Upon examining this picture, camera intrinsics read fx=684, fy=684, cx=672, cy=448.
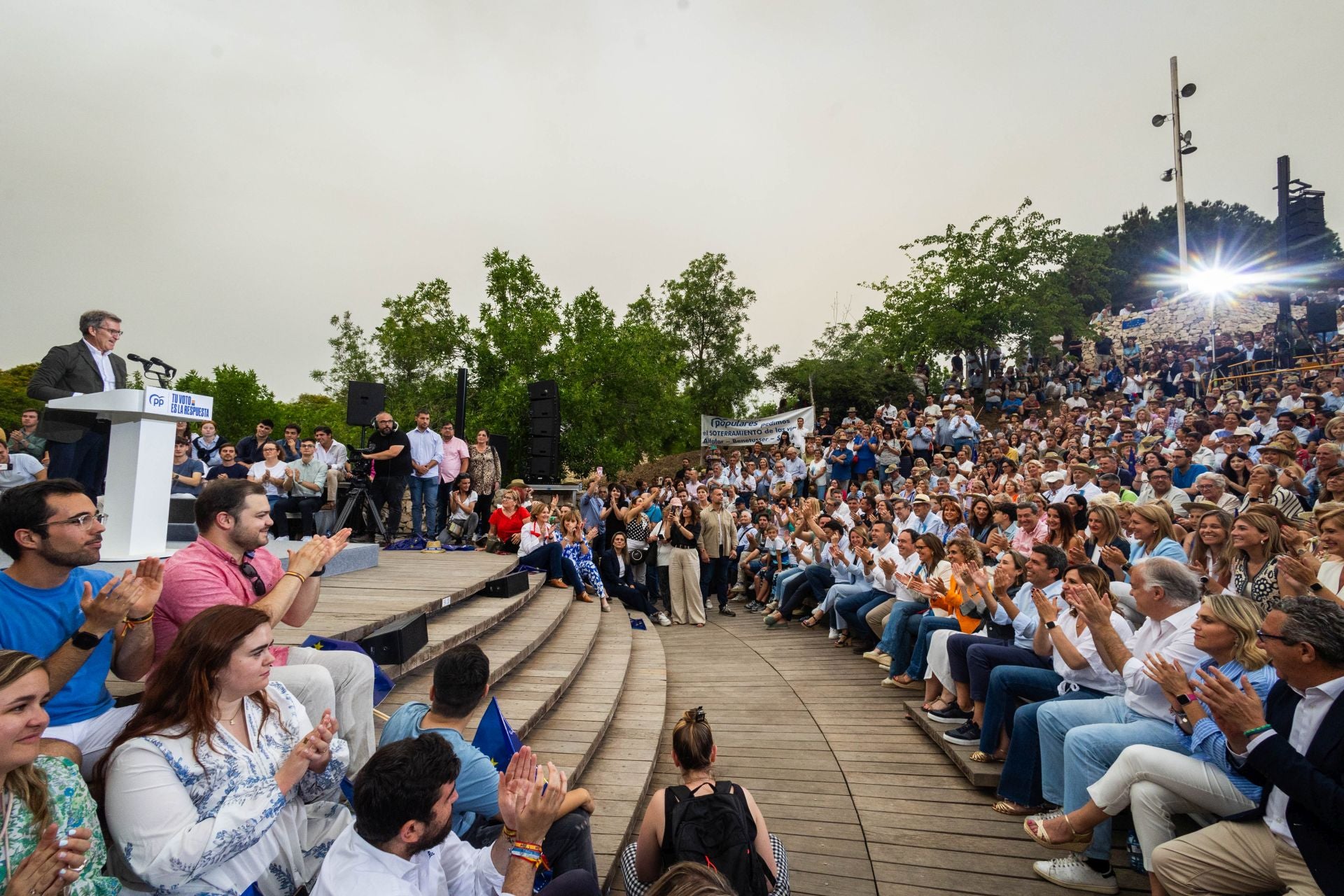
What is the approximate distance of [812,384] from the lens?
24.3 meters

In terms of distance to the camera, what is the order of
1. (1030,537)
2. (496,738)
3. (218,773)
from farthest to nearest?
(1030,537) < (496,738) < (218,773)

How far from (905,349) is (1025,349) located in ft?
12.3

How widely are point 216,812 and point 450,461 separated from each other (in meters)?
7.15

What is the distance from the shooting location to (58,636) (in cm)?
193

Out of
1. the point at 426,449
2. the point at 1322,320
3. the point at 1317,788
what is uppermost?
the point at 1322,320

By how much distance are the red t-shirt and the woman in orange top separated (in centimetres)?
434

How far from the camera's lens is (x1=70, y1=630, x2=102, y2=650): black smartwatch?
1830mm

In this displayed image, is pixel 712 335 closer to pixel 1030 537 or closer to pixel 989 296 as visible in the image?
pixel 989 296

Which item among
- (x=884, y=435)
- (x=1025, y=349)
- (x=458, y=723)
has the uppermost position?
(x=1025, y=349)

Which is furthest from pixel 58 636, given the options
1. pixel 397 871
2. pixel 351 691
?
pixel 397 871

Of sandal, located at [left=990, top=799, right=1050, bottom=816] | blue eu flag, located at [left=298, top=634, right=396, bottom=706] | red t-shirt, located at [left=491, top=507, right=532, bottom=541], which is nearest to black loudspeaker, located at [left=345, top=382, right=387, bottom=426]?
red t-shirt, located at [left=491, top=507, right=532, bottom=541]

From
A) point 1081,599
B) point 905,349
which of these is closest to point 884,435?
point 1081,599

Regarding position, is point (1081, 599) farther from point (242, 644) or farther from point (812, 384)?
point (812, 384)

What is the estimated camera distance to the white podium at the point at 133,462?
140 inches
